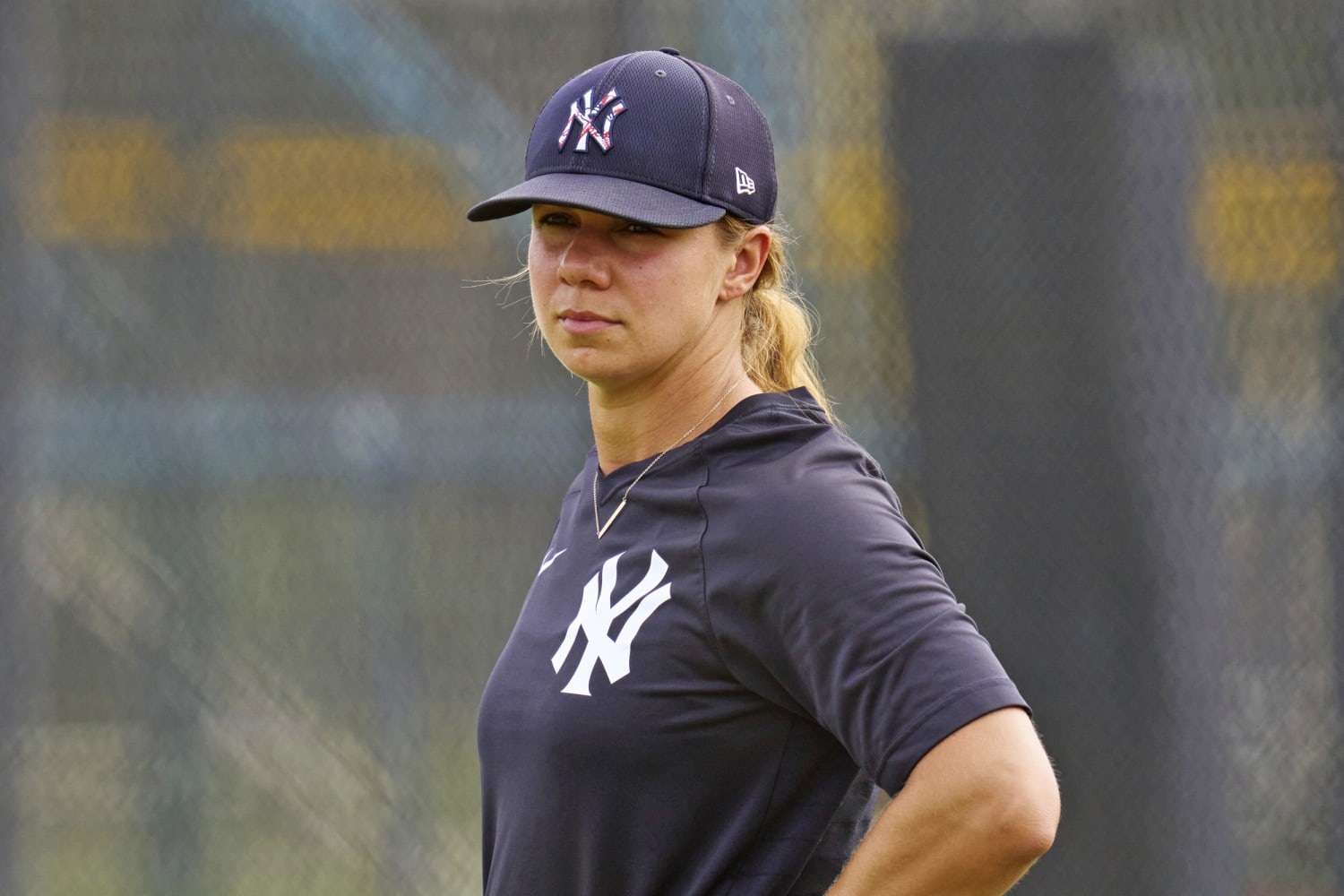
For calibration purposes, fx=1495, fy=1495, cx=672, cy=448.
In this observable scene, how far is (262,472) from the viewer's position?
2744 millimetres

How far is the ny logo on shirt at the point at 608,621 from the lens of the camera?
3.91 ft

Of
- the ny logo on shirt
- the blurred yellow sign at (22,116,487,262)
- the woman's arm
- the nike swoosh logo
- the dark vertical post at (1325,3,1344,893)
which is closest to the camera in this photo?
the woman's arm

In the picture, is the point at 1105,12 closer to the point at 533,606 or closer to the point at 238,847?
the point at 533,606

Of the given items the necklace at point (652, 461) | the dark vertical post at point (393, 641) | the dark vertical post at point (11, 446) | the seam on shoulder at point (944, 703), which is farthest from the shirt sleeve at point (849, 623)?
the dark vertical post at point (11, 446)

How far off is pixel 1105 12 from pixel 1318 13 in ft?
1.18

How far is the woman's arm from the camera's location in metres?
1.02

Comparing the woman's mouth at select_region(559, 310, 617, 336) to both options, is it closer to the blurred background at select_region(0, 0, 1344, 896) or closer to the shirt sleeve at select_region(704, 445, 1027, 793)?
the shirt sleeve at select_region(704, 445, 1027, 793)

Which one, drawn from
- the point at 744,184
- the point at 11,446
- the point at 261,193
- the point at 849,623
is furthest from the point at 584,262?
the point at 11,446

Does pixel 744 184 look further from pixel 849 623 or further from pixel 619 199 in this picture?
pixel 849 623

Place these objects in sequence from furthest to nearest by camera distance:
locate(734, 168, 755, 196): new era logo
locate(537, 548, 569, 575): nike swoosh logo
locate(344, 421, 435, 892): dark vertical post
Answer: locate(344, 421, 435, 892): dark vertical post → locate(537, 548, 569, 575): nike swoosh logo → locate(734, 168, 755, 196): new era logo

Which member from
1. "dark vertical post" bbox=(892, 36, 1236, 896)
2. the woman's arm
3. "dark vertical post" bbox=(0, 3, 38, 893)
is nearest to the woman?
the woman's arm

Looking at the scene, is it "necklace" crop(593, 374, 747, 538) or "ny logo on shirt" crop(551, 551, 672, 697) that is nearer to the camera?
"ny logo on shirt" crop(551, 551, 672, 697)

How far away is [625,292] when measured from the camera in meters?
1.29

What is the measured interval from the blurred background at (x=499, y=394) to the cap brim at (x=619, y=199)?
1.44m
